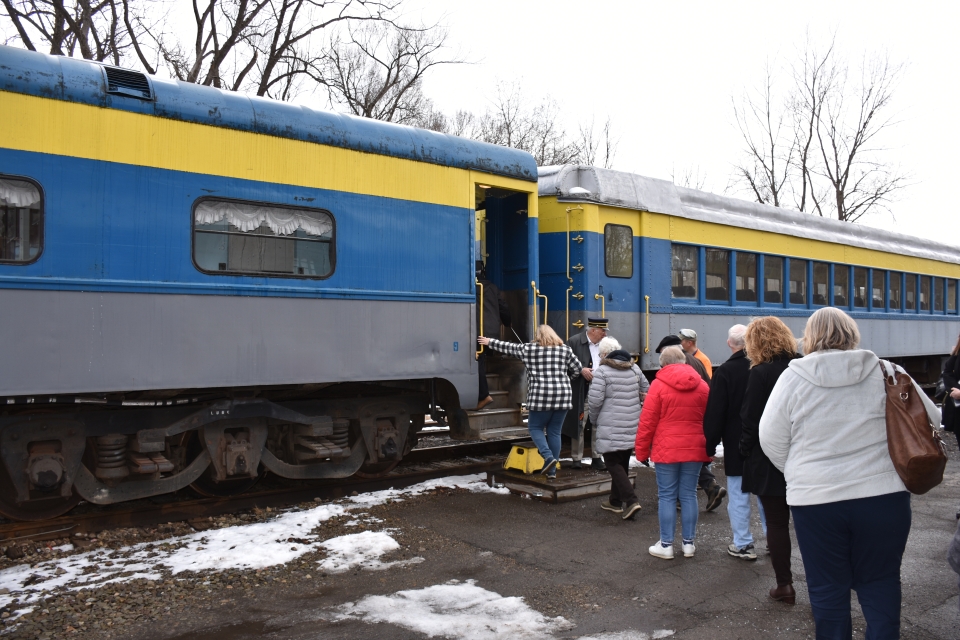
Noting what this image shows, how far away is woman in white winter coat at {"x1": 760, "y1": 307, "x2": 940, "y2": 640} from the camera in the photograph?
3453mm

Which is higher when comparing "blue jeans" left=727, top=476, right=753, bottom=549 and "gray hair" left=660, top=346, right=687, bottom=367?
"gray hair" left=660, top=346, right=687, bottom=367

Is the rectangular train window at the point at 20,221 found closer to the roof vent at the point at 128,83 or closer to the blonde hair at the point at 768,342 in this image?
the roof vent at the point at 128,83

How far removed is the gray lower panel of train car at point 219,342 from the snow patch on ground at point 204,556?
3.84 ft

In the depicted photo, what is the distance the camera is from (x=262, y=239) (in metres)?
6.64

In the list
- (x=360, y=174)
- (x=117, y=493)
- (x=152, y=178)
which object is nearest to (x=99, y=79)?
(x=152, y=178)

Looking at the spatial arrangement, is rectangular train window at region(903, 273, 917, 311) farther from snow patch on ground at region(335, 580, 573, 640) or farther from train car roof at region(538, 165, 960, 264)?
snow patch on ground at region(335, 580, 573, 640)

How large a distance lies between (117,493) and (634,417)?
435 centimetres

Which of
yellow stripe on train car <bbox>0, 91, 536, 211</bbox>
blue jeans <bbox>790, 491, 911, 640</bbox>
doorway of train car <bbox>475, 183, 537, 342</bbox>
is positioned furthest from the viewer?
doorway of train car <bbox>475, 183, 537, 342</bbox>

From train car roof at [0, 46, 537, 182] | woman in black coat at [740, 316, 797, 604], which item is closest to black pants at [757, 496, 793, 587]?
woman in black coat at [740, 316, 797, 604]

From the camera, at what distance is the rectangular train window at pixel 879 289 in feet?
48.3

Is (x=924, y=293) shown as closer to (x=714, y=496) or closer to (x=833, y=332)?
(x=714, y=496)

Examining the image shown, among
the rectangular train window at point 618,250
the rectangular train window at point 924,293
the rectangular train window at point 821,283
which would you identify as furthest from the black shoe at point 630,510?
the rectangular train window at point 924,293

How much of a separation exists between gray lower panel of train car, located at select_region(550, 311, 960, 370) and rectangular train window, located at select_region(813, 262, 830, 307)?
727 mm

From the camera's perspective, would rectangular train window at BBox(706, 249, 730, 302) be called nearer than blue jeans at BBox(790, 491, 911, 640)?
No
